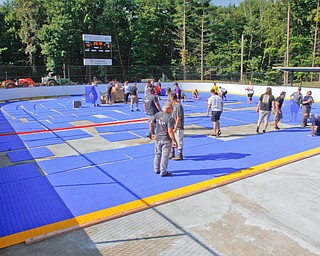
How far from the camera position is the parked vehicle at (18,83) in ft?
98.6

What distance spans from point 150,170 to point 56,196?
243 cm

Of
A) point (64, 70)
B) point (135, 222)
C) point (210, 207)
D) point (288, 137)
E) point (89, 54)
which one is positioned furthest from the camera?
point (64, 70)

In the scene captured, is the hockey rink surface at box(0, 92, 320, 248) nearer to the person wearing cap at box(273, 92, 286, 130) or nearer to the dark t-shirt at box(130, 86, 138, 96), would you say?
the person wearing cap at box(273, 92, 286, 130)

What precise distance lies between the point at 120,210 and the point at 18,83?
99.0 ft

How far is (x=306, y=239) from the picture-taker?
4734 mm

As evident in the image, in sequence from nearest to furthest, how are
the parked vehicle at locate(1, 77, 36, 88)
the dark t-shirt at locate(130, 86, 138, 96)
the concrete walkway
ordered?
the concrete walkway < the dark t-shirt at locate(130, 86, 138, 96) < the parked vehicle at locate(1, 77, 36, 88)

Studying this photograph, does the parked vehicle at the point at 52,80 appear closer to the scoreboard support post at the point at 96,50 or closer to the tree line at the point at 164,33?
the tree line at the point at 164,33

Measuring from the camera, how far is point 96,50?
3031 centimetres

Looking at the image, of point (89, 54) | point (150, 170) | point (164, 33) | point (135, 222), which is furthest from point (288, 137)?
point (164, 33)

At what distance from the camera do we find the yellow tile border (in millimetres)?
4856

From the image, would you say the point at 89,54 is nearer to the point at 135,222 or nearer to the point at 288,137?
the point at 288,137

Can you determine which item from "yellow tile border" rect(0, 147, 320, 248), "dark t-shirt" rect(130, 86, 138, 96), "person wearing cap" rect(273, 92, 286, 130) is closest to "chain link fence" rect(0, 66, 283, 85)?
"dark t-shirt" rect(130, 86, 138, 96)

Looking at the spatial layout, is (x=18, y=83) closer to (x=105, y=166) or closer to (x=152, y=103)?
(x=152, y=103)

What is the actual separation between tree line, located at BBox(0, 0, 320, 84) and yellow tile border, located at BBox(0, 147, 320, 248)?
34.4m
